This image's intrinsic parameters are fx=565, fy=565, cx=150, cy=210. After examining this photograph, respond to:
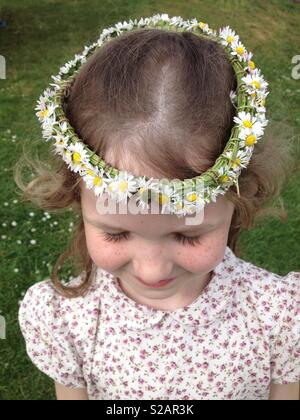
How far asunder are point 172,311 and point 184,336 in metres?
0.11

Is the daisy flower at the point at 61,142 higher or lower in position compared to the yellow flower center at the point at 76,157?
higher

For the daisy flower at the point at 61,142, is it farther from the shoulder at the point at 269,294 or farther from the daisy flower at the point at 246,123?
the shoulder at the point at 269,294

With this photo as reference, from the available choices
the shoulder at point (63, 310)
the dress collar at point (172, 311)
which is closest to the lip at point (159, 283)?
the dress collar at point (172, 311)

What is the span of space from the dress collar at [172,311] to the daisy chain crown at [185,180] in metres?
0.57

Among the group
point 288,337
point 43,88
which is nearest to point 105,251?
point 288,337

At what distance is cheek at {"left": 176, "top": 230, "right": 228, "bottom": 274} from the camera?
5.91ft

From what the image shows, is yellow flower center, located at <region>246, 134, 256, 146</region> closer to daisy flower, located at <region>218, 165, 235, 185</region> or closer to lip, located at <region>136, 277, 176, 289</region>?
daisy flower, located at <region>218, 165, 235, 185</region>

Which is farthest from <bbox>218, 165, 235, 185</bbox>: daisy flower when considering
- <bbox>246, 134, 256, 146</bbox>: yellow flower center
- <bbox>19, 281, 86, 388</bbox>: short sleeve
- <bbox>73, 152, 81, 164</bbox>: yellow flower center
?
<bbox>19, 281, 86, 388</bbox>: short sleeve

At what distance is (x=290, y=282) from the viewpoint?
90.0 inches

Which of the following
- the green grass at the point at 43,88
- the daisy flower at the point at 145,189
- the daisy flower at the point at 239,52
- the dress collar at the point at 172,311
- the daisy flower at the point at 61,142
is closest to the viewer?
the daisy flower at the point at 145,189

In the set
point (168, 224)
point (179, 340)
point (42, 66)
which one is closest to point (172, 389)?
point (179, 340)

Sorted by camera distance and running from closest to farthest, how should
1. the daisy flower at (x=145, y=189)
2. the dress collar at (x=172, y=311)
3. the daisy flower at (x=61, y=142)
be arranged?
the daisy flower at (x=145, y=189)
the daisy flower at (x=61, y=142)
the dress collar at (x=172, y=311)

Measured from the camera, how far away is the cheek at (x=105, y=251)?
1.83 m

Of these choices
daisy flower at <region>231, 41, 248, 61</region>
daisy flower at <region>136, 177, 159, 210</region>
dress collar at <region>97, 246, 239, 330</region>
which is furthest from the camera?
dress collar at <region>97, 246, 239, 330</region>
